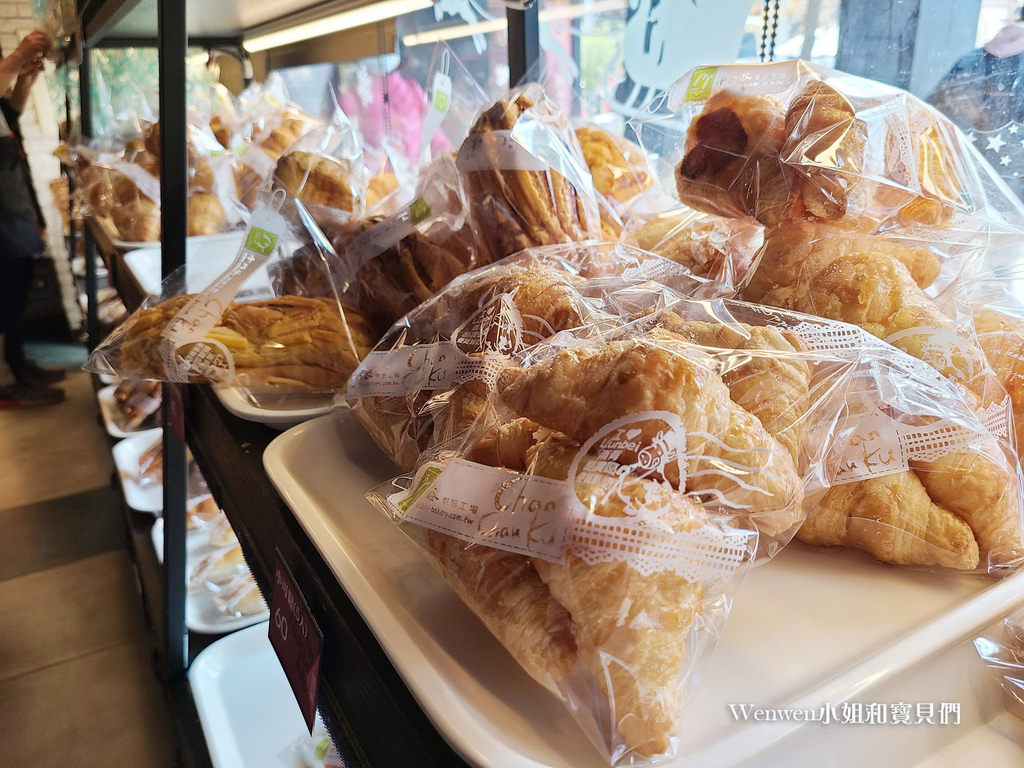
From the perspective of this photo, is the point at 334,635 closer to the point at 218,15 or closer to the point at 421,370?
the point at 421,370

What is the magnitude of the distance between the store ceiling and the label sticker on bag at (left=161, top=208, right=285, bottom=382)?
1.18 metres

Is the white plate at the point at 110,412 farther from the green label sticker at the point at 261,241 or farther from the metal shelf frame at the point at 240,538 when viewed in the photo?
the green label sticker at the point at 261,241

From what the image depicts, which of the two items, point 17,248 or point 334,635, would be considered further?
point 17,248

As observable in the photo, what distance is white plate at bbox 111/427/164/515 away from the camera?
217 cm

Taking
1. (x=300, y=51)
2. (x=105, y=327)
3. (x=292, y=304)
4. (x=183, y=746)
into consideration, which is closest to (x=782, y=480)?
(x=292, y=304)

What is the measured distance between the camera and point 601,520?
0.44 meters

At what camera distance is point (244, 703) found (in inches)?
59.4

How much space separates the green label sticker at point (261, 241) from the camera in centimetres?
103

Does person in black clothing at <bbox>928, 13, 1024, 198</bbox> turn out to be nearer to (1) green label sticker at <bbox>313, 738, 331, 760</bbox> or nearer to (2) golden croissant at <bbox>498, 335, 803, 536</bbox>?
(2) golden croissant at <bbox>498, 335, 803, 536</bbox>

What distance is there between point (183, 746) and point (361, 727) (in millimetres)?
1308

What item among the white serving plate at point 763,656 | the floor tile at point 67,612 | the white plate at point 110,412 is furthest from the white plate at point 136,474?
the white serving plate at point 763,656

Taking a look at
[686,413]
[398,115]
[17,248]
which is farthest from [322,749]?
[17,248]

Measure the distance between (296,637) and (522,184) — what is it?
0.64 m

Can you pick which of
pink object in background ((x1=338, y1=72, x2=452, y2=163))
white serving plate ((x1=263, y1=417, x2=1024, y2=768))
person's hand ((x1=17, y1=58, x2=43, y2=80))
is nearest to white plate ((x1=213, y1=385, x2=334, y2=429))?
white serving plate ((x1=263, y1=417, x2=1024, y2=768))
